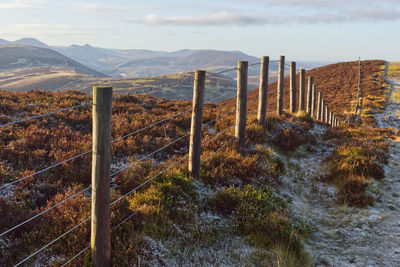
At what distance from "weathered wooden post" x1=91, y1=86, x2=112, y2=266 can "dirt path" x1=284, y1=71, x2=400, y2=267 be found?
3463 mm

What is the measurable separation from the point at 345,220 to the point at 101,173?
5.31 metres

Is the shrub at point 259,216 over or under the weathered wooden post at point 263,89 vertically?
under

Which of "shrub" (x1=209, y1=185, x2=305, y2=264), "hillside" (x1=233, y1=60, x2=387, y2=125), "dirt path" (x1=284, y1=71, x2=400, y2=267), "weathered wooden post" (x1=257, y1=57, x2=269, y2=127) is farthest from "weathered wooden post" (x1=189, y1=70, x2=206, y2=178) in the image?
"hillside" (x1=233, y1=60, x2=387, y2=125)

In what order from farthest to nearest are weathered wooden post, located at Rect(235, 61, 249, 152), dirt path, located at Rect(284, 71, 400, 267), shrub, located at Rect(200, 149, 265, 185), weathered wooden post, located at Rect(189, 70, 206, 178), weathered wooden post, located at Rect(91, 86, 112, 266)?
weathered wooden post, located at Rect(235, 61, 249, 152), shrub, located at Rect(200, 149, 265, 185), weathered wooden post, located at Rect(189, 70, 206, 178), dirt path, located at Rect(284, 71, 400, 267), weathered wooden post, located at Rect(91, 86, 112, 266)

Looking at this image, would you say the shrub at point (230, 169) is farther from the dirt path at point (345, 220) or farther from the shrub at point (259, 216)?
Answer: the dirt path at point (345, 220)

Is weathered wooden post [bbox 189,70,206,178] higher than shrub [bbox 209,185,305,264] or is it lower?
higher

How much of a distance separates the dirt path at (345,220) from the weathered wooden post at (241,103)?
167cm

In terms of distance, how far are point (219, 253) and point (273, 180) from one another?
3.16 metres

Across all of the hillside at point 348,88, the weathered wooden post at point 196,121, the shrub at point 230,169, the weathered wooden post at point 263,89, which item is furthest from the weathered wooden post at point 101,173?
the hillside at point 348,88

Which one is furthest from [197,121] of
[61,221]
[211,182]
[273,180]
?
[61,221]

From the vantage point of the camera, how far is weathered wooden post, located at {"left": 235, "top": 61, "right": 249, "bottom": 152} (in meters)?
7.95

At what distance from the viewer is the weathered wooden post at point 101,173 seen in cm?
361

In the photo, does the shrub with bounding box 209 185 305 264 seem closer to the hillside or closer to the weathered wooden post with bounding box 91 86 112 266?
the weathered wooden post with bounding box 91 86 112 266

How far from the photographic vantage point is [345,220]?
6301 mm
